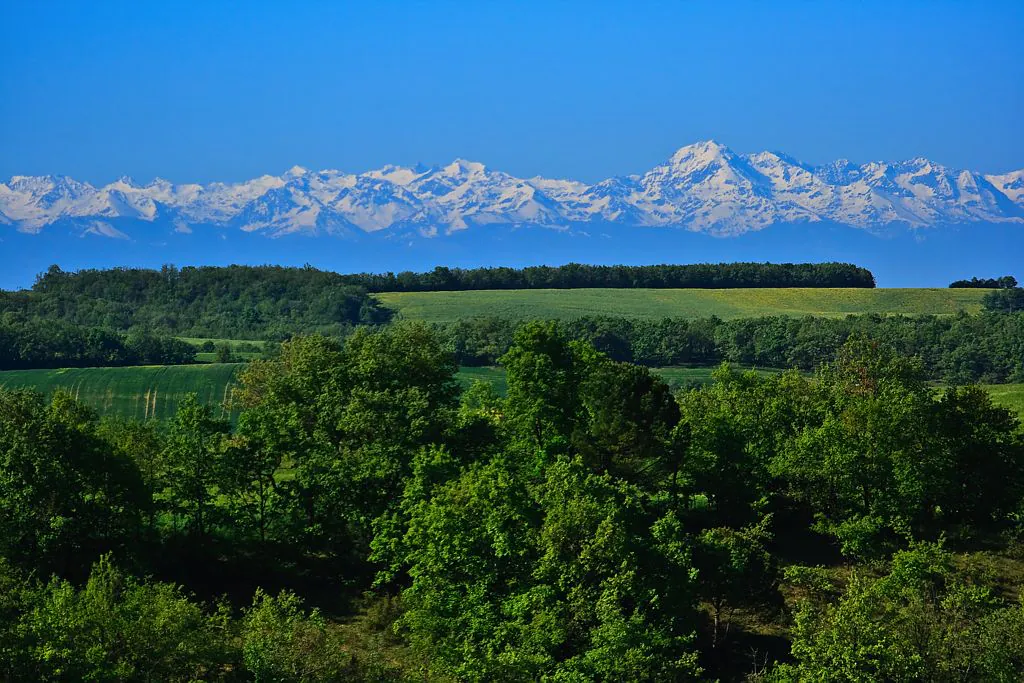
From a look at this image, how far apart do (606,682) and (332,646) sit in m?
8.56

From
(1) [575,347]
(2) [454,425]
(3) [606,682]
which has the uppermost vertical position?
(1) [575,347]

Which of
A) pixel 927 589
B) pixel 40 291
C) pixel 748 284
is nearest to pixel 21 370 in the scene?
pixel 40 291

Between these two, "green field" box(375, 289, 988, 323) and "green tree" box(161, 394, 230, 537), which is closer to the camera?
"green tree" box(161, 394, 230, 537)

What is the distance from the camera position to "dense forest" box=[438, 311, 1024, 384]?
134 m

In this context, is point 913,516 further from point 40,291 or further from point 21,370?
point 40,291

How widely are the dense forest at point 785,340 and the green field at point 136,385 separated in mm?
30847

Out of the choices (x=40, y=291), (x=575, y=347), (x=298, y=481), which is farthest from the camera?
(x=40, y=291)

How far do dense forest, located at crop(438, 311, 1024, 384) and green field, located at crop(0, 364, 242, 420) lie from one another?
30847mm

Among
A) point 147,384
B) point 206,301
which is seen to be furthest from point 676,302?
point 147,384

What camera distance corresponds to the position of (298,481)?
5144cm

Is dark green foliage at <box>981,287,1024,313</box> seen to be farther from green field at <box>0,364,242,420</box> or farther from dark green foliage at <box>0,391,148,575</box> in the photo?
dark green foliage at <box>0,391,148,575</box>

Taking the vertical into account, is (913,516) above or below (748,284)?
below

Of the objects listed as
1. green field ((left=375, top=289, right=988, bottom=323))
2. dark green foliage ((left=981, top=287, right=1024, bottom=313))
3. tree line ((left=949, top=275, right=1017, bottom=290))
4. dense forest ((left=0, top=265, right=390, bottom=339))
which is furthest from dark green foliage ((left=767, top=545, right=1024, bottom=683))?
tree line ((left=949, top=275, right=1017, bottom=290))

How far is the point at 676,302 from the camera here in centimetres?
18212
